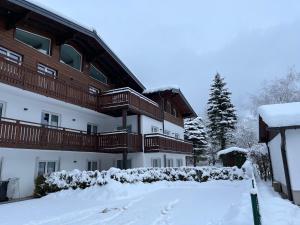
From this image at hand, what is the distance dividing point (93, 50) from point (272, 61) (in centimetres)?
8180

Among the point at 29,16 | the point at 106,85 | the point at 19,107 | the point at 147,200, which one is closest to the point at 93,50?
the point at 106,85

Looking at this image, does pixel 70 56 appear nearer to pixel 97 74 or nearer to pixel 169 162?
pixel 97 74

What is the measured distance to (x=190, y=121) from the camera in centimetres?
4694

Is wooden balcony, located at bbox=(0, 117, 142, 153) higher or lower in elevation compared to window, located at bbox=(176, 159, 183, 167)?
higher

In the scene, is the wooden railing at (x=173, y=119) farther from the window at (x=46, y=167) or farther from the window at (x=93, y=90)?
the window at (x=46, y=167)

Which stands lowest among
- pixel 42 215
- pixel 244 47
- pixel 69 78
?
pixel 42 215

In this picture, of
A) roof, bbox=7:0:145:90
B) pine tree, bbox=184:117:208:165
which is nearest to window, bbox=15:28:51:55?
roof, bbox=7:0:145:90

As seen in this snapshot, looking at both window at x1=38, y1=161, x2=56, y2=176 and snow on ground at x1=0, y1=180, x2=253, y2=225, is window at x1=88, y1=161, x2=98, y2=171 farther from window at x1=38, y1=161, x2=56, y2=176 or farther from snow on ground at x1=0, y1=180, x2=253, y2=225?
snow on ground at x1=0, y1=180, x2=253, y2=225

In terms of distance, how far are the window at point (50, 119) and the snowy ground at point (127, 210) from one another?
182 inches

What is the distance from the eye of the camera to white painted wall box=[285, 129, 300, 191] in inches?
433

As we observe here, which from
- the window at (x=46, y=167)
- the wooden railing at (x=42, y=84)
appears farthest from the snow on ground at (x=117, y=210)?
the wooden railing at (x=42, y=84)

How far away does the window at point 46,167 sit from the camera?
15889mm

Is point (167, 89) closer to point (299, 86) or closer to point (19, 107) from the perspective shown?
point (19, 107)

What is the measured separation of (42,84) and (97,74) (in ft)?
26.0
